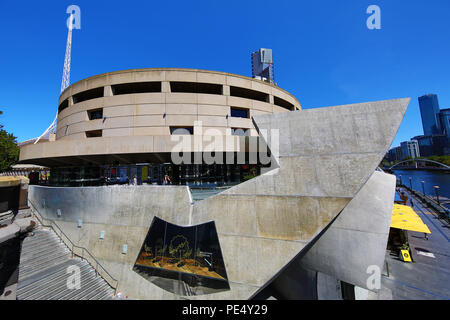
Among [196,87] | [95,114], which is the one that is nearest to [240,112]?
[196,87]

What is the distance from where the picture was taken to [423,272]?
1101 cm

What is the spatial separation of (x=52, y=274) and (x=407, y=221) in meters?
25.2

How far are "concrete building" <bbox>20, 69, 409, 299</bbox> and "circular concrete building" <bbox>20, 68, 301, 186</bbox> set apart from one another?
0.20 m

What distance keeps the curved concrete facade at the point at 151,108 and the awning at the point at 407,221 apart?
13378mm

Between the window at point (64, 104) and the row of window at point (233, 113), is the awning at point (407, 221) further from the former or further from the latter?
the window at point (64, 104)

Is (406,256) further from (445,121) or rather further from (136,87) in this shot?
(445,121)

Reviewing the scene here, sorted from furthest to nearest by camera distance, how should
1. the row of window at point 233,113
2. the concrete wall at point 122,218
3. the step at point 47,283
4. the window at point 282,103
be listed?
1. the window at point 282,103
2. the row of window at point 233,113
3. the concrete wall at point 122,218
4. the step at point 47,283

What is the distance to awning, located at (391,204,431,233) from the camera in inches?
481

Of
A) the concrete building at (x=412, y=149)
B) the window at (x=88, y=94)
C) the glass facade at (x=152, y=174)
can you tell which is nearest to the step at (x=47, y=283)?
the glass facade at (x=152, y=174)

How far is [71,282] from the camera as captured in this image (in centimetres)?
1137

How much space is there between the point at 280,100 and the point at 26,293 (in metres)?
26.2

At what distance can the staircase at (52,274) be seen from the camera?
10367 mm

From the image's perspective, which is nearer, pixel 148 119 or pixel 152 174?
pixel 148 119
